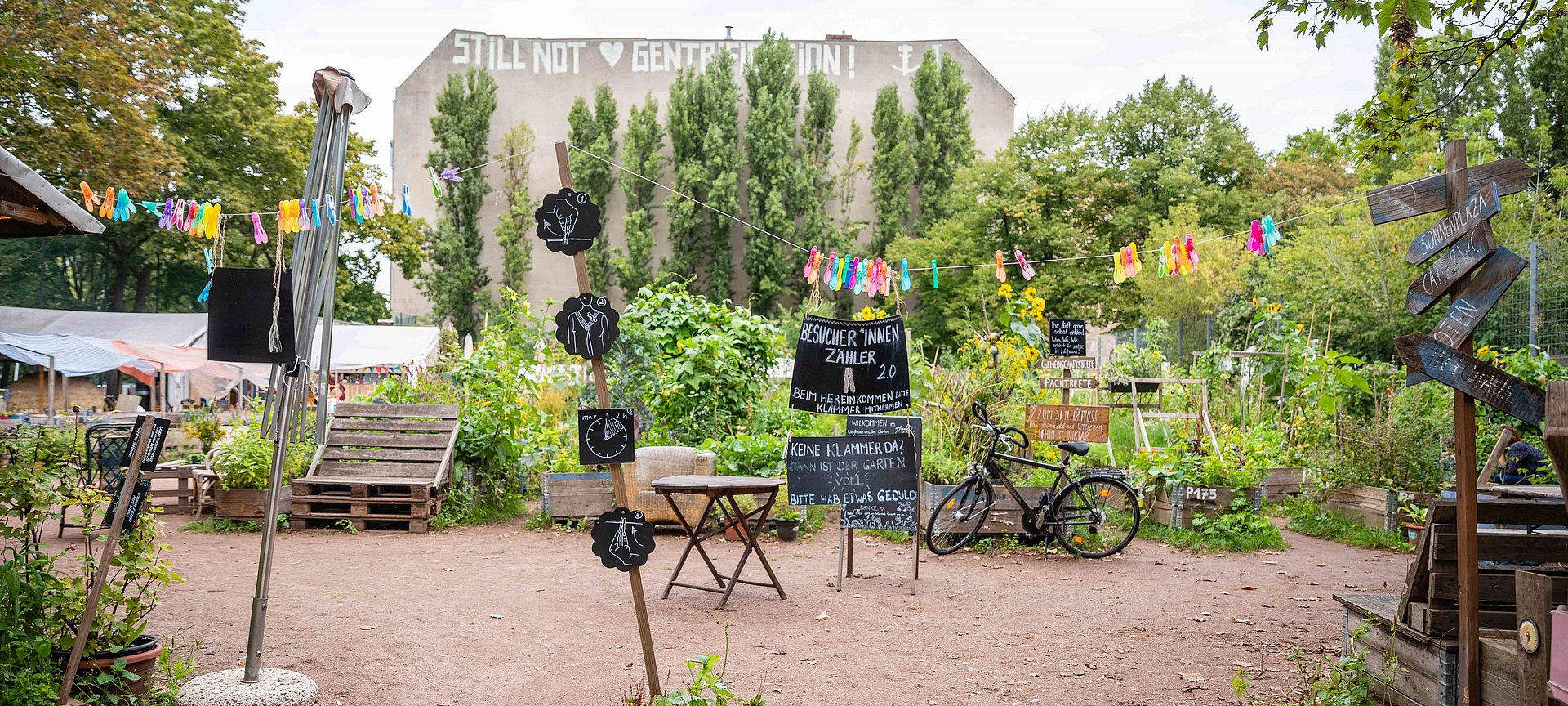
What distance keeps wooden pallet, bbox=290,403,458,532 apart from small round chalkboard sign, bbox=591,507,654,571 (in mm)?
6130

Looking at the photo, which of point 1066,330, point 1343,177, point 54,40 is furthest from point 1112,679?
point 1343,177

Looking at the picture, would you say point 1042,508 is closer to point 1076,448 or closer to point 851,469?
point 1076,448

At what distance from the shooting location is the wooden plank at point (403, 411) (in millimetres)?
10328

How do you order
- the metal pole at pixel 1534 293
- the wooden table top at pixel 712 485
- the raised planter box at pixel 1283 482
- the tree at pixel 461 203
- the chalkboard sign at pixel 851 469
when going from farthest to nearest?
the tree at pixel 461 203, the metal pole at pixel 1534 293, the raised planter box at pixel 1283 482, the chalkboard sign at pixel 851 469, the wooden table top at pixel 712 485

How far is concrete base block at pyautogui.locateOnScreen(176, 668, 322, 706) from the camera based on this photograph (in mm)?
4160

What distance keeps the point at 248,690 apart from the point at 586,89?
102 feet

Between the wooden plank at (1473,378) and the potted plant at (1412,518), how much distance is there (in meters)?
5.23

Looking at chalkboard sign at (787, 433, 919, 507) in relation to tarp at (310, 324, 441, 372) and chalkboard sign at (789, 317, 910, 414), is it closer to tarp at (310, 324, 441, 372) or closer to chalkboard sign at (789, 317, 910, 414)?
chalkboard sign at (789, 317, 910, 414)

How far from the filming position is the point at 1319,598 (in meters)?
6.84

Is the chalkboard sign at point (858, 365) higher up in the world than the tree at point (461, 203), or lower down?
lower down

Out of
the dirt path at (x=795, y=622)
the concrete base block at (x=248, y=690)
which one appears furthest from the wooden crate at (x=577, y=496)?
the concrete base block at (x=248, y=690)

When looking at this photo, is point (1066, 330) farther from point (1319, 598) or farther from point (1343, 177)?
point (1343, 177)

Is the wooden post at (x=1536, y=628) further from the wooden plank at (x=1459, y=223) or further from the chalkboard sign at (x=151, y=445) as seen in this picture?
the chalkboard sign at (x=151, y=445)

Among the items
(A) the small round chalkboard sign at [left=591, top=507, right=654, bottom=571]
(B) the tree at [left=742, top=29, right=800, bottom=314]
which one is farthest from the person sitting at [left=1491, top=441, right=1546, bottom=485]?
(B) the tree at [left=742, top=29, right=800, bottom=314]
